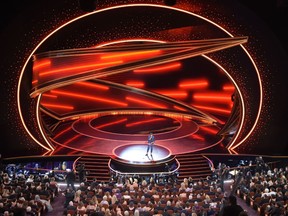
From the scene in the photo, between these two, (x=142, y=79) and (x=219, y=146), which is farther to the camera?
(x=142, y=79)

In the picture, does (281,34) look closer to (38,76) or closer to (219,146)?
(219,146)

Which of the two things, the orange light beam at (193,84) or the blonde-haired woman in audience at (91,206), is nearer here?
the blonde-haired woman in audience at (91,206)

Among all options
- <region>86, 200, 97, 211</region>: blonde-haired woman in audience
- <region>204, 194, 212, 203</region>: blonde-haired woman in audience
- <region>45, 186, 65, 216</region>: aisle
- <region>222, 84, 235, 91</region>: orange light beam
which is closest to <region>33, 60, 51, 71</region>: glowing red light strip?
<region>45, 186, 65, 216</region>: aisle

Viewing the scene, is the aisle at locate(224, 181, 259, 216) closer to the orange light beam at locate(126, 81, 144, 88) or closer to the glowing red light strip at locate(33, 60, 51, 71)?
the glowing red light strip at locate(33, 60, 51, 71)

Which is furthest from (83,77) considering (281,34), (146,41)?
(281,34)

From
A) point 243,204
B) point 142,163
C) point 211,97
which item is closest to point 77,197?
point 142,163

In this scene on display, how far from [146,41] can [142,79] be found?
14.4 ft

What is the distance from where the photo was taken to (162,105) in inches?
1216

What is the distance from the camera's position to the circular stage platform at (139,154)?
2102 centimetres

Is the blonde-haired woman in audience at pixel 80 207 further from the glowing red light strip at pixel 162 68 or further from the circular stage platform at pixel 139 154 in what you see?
the glowing red light strip at pixel 162 68

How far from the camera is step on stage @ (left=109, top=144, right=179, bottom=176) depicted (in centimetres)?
2055

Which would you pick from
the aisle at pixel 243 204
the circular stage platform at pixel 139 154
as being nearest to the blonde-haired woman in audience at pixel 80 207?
the circular stage platform at pixel 139 154

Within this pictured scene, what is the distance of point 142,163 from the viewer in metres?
20.6

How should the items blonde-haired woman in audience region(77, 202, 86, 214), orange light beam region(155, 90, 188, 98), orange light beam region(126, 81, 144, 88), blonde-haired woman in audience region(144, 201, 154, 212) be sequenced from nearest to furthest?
1. blonde-haired woman in audience region(77, 202, 86, 214)
2. blonde-haired woman in audience region(144, 201, 154, 212)
3. orange light beam region(155, 90, 188, 98)
4. orange light beam region(126, 81, 144, 88)
